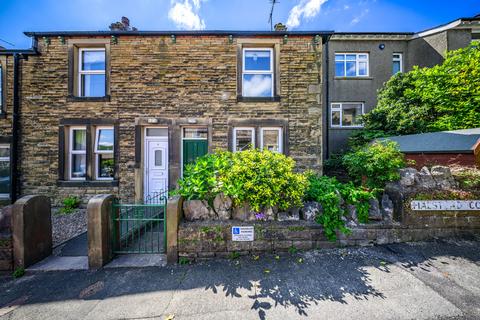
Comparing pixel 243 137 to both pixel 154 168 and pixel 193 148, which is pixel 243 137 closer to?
pixel 193 148

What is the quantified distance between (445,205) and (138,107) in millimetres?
8411

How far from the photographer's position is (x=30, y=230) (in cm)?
319

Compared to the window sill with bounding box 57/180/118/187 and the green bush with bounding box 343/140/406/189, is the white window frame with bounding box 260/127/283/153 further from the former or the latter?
the window sill with bounding box 57/180/118/187

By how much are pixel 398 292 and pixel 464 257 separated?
1.70 metres

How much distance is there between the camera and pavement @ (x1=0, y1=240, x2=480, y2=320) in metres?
2.22

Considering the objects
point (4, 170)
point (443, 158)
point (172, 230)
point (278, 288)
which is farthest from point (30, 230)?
point (443, 158)

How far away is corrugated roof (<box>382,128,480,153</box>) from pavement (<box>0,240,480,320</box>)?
326cm

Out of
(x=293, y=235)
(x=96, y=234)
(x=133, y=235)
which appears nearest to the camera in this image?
(x=96, y=234)

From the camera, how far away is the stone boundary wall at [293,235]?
3188 millimetres

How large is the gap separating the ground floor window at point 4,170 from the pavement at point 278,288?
19.6 feet

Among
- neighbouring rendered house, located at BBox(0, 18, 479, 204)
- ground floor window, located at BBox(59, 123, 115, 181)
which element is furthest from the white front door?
ground floor window, located at BBox(59, 123, 115, 181)

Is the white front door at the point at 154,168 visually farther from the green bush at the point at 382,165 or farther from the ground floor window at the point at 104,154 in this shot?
the green bush at the point at 382,165

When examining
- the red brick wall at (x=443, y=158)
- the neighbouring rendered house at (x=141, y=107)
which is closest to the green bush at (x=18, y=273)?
the neighbouring rendered house at (x=141, y=107)

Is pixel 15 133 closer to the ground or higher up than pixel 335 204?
higher up
